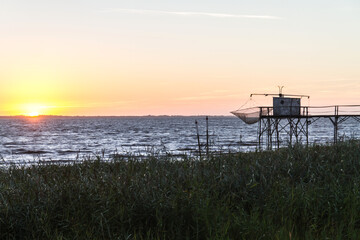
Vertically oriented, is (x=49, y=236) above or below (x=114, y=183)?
below

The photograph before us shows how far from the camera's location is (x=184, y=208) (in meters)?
7.93

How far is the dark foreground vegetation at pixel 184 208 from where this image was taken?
730 centimetres

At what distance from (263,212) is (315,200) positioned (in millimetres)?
1271

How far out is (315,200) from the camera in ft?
27.8

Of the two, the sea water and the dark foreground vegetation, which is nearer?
the dark foreground vegetation

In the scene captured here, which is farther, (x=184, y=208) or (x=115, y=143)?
(x=115, y=143)

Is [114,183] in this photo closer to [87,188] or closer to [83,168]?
[87,188]

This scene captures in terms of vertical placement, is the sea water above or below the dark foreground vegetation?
below

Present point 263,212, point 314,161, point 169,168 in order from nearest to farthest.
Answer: point 263,212
point 169,168
point 314,161

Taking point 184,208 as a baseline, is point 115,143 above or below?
below

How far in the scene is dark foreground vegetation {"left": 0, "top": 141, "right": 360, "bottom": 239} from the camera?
730 centimetres

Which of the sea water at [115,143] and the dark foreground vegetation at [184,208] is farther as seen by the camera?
the sea water at [115,143]

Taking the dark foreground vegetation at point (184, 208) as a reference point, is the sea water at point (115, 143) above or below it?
below

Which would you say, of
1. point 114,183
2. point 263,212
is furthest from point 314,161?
point 114,183
